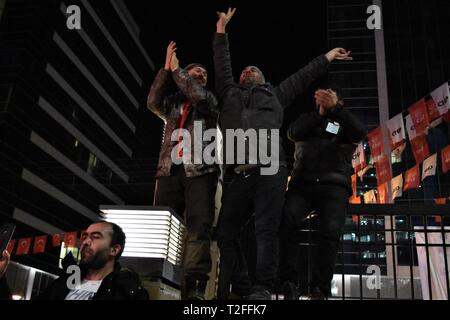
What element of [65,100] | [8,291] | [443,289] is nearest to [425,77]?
[65,100]

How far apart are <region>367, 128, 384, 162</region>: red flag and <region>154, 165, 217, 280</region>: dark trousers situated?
47.6 ft

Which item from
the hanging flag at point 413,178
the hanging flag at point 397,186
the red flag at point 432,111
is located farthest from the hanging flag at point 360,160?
the red flag at point 432,111

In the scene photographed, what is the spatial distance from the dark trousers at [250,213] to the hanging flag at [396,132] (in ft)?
43.0

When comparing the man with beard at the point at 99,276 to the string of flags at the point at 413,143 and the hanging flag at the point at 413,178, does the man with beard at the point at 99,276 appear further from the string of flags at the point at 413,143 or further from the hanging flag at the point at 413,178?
the hanging flag at the point at 413,178

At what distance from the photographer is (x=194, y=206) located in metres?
4.12

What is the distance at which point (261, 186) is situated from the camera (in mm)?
4121

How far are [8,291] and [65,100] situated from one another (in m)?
46.7

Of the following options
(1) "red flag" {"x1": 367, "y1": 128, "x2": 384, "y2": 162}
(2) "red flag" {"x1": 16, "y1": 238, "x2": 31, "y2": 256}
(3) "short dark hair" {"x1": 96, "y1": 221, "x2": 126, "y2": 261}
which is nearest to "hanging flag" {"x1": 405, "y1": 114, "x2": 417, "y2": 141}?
(1) "red flag" {"x1": 367, "y1": 128, "x2": 384, "y2": 162}

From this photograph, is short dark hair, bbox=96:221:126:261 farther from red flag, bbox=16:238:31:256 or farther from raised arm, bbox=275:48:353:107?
red flag, bbox=16:238:31:256

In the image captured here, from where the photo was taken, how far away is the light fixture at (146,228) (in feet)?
13.9

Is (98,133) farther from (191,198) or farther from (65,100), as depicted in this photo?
(191,198)

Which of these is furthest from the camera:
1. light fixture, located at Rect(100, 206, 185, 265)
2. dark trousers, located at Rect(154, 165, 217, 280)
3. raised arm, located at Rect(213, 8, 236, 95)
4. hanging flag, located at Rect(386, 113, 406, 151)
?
hanging flag, located at Rect(386, 113, 406, 151)

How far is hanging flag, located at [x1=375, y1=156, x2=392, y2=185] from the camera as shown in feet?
60.7
